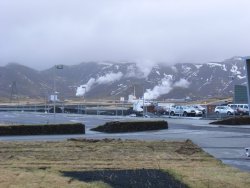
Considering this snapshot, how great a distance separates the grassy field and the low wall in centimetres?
1026

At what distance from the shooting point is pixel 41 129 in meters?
34.2

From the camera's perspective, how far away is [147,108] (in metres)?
92.9

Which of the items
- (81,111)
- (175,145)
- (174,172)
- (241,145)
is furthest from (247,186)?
(81,111)

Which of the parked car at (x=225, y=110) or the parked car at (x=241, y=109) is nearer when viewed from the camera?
the parked car at (x=225, y=110)

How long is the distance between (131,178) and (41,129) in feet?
73.6

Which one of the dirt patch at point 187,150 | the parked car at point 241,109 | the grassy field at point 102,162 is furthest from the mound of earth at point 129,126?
the parked car at point 241,109

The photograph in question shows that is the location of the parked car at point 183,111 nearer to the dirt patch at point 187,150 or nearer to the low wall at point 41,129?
the low wall at point 41,129

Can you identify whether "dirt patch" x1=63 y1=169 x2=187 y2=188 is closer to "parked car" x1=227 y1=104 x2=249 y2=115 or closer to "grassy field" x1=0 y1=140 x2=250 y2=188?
"grassy field" x1=0 y1=140 x2=250 y2=188

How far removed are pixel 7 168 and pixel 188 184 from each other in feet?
18.9

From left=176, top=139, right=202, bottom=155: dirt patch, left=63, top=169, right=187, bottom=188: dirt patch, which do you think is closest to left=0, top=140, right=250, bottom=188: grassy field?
left=176, top=139, right=202, bottom=155: dirt patch

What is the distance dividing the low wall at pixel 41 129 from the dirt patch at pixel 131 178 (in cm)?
2068

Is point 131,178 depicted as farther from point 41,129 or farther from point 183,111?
point 183,111

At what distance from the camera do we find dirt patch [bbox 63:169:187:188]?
451 inches

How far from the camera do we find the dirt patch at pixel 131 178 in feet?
37.6
